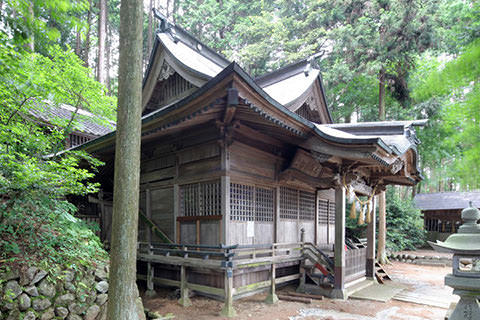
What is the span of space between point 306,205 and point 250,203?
10.7 feet

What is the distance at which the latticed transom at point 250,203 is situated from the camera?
8.14 metres

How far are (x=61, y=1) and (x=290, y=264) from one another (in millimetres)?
8694

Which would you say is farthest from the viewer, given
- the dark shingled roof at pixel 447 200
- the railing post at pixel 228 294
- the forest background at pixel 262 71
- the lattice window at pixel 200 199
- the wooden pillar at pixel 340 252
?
the dark shingled roof at pixel 447 200

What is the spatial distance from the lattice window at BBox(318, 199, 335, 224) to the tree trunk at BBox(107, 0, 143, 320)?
879cm

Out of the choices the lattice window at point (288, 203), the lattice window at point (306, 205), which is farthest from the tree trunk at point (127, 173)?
the lattice window at point (306, 205)

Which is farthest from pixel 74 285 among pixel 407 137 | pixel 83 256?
pixel 407 137

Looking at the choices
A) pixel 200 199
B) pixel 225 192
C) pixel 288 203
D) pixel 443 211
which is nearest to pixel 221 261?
pixel 225 192

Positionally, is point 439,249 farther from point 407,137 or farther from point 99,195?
point 99,195

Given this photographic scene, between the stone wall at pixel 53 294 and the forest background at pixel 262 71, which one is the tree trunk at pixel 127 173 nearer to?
the forest background at pixel 262 71

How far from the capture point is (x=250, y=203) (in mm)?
8648

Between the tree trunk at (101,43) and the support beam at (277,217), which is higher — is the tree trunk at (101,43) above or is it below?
above

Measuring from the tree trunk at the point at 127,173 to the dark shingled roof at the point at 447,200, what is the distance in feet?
89.3

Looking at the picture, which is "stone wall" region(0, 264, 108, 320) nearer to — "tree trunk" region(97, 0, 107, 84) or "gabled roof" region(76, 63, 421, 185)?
"gabled roof" region(76, 63, 421, 185)

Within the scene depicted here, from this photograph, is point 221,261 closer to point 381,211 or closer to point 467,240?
point 467,240
